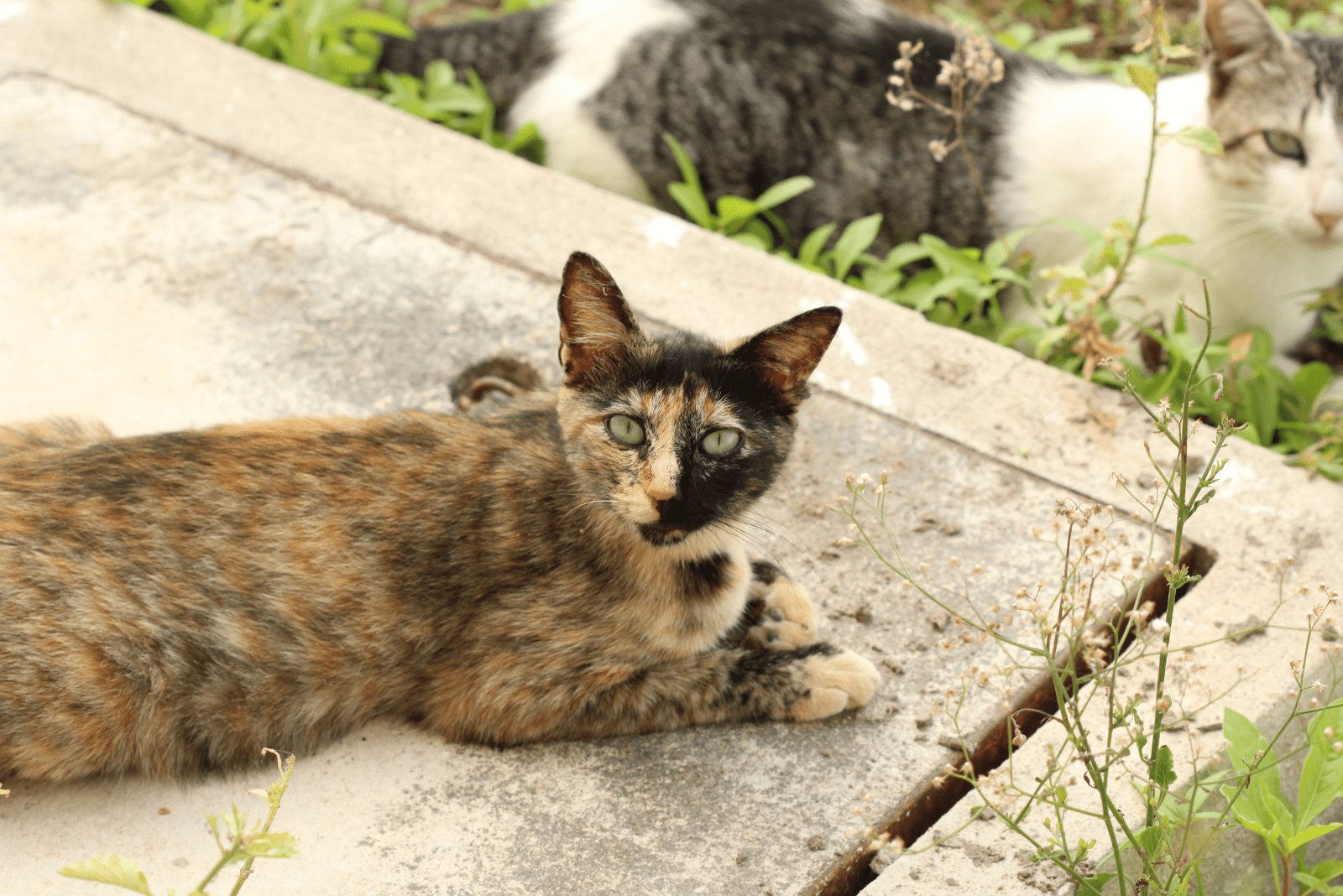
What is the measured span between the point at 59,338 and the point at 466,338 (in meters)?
1.20

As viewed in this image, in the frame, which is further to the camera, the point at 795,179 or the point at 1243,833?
the point at 795,179

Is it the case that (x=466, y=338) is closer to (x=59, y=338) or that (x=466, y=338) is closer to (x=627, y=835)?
(x=59, y=338)

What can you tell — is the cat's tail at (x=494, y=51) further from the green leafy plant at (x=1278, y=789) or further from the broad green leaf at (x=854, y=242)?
the green leafy plant at (x=1278, y=789)

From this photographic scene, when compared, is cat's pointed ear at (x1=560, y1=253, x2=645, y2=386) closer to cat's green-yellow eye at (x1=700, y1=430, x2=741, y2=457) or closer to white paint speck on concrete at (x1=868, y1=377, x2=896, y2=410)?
cat's green-yellow eye at (x1=700, y1=430, x2=741, y2=457)

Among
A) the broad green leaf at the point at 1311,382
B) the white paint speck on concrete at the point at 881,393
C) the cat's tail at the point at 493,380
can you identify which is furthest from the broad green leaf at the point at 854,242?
the broad green leaf at the point at 1311,382

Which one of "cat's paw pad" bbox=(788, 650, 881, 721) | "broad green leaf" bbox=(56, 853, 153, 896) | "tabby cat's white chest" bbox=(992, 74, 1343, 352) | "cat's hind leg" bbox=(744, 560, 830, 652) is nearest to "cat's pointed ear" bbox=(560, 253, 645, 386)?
"cat's hind leg" bbox=(744, 560, 830, 652)

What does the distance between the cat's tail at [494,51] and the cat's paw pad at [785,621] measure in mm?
2950

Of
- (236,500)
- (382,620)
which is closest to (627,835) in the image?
(382,620)

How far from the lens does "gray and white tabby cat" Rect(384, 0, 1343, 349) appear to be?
157 inches

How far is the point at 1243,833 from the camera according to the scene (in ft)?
7.84

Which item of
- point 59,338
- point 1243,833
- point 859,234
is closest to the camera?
point 1243,833

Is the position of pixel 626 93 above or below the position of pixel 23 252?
above

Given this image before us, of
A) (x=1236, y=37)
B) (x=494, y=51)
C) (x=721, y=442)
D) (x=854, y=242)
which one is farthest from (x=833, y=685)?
(x=494, y=51)

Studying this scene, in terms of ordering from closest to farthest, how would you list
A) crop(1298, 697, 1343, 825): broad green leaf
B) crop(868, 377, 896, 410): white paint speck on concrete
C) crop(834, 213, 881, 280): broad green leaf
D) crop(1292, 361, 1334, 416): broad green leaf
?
crop(1298, 697, 1343, 825): broad green leaf < crop(868, 377, 896, 410): white paint speck on concrete < crop(1292, 361, 1334, 416): broad green leaf < crop(834, 213, 881, 280): broad green leaf
